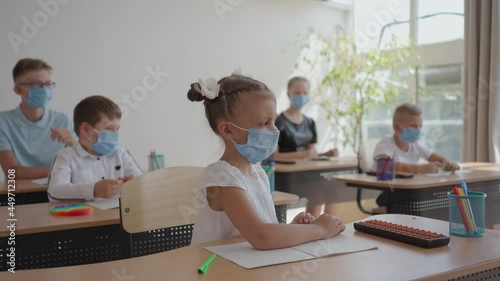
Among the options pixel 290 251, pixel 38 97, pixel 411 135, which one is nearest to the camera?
pixel 290 251

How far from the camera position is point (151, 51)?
483 centimetres

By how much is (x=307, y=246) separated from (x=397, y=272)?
28 centimetres

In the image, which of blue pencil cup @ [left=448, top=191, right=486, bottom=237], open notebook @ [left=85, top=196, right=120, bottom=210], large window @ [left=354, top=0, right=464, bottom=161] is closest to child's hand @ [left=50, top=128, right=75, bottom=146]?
open notebook @ [left=85, top=196, right=120, bottom=210]

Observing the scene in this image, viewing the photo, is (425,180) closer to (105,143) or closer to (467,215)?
(467,215)

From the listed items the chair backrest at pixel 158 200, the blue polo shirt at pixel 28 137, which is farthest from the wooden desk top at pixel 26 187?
the chair backrest at pixel 158 200

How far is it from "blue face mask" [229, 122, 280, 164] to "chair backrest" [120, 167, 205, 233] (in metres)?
0.46

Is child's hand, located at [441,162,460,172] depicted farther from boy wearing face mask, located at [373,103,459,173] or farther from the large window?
the large window

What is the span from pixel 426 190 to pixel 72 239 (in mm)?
1905

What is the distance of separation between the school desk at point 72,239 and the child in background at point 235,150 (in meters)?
0.51

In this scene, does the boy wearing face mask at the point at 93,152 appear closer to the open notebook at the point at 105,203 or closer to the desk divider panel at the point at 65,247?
the open notebook at the point at 105,203

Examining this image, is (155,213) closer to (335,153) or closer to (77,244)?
(77,244)

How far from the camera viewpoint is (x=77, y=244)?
77.9 inches

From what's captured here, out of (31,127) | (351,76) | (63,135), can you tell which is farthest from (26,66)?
(351,76)

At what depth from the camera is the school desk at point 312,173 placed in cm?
360
